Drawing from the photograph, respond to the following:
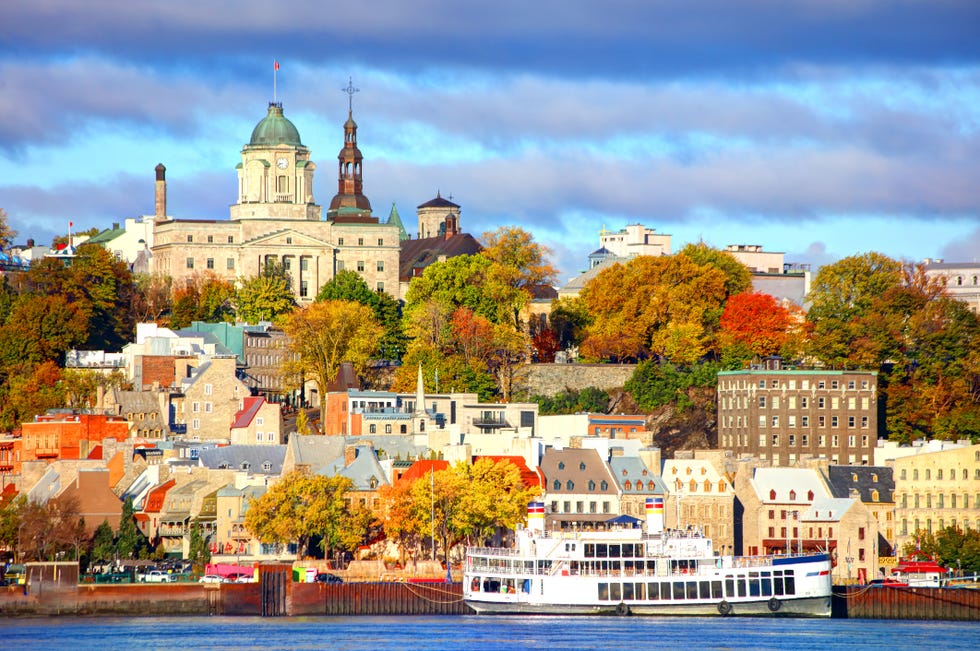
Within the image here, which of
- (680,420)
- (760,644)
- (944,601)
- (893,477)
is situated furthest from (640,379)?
(760,644)

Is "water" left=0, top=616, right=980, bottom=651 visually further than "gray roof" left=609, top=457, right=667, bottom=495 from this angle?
No

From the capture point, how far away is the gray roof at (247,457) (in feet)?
438

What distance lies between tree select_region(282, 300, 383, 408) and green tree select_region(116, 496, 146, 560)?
3237 centimetres

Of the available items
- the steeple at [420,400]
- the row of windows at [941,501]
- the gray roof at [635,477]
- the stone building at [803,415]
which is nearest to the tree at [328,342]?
the steeple at [420,400]


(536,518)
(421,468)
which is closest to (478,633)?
(536,518)

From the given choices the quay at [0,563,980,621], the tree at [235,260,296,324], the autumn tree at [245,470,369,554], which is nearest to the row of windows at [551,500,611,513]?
the autumn tree at [245,470,369,554]

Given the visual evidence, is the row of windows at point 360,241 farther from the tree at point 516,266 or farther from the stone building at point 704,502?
the stone building at point 704,502

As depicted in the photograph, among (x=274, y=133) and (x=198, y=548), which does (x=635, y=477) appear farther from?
(x=274, y=133)

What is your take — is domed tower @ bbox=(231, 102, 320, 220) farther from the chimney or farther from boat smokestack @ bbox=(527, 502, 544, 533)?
boat smokestack @ bbox=(527, 502, 544, 533)

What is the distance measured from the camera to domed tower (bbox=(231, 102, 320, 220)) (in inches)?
7190

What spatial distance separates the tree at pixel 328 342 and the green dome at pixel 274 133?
30023 mm

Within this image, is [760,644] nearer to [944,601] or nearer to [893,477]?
[944,601]

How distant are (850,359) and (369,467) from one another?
134ft

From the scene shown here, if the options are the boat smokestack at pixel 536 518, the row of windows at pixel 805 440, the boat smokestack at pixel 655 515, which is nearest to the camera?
the boat smokestack at pixel 536 518
